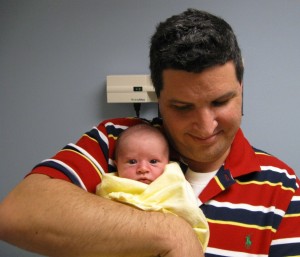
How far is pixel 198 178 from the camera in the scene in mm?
1043

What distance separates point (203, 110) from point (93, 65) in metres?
1.05

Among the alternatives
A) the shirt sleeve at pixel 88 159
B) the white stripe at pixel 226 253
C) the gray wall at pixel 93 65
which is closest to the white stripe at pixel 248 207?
the white stripe at pixel 226 253

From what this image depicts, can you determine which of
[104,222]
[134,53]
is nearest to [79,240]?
[104,222]

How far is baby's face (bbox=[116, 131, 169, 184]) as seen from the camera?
3.28 ft

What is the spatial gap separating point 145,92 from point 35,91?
2.12 feet

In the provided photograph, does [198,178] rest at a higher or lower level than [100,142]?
lower

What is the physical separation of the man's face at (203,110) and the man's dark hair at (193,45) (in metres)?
0.02

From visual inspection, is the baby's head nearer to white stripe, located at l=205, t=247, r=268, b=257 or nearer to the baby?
the baby

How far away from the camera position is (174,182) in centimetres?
94

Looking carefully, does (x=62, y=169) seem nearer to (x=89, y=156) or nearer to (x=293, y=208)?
(x=89, y=156)

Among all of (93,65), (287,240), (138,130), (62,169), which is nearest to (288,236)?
(287,240)

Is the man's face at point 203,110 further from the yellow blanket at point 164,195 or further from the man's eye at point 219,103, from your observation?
the yellow blanket at point 164,195

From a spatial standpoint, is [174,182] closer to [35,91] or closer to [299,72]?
[299,72]

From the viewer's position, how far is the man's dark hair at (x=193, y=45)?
88 cm
